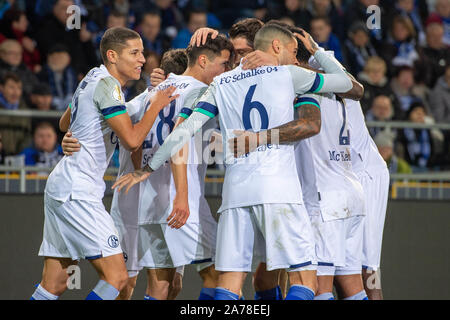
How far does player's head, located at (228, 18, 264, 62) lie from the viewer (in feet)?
18.0

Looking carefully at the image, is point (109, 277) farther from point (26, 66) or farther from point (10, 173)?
point (26, 66)

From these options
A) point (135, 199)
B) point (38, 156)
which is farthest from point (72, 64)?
point (135, 199)

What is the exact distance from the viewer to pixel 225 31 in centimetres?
1033

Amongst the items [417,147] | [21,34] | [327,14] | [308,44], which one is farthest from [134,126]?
[327,14]

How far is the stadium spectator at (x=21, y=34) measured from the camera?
8781 mm

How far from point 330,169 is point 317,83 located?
0.65 meters

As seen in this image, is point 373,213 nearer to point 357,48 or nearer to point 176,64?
point 176,64

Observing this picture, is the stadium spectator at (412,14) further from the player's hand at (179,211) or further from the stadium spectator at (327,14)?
the player's hand at (179,211)

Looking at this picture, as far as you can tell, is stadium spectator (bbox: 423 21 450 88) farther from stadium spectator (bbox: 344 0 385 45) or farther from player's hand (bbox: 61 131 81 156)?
player's hand (bbox: 61 131 81 156)

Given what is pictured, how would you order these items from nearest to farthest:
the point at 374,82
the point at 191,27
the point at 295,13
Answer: the point at 374,82
the point at 191,27
the point at 295,13

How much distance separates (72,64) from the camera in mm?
8625

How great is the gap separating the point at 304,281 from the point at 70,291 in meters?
3.27

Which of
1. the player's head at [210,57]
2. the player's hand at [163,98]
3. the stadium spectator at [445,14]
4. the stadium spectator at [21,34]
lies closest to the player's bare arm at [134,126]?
the player's hand at [163,98]

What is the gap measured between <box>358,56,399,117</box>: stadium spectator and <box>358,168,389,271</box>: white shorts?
3527 mm
